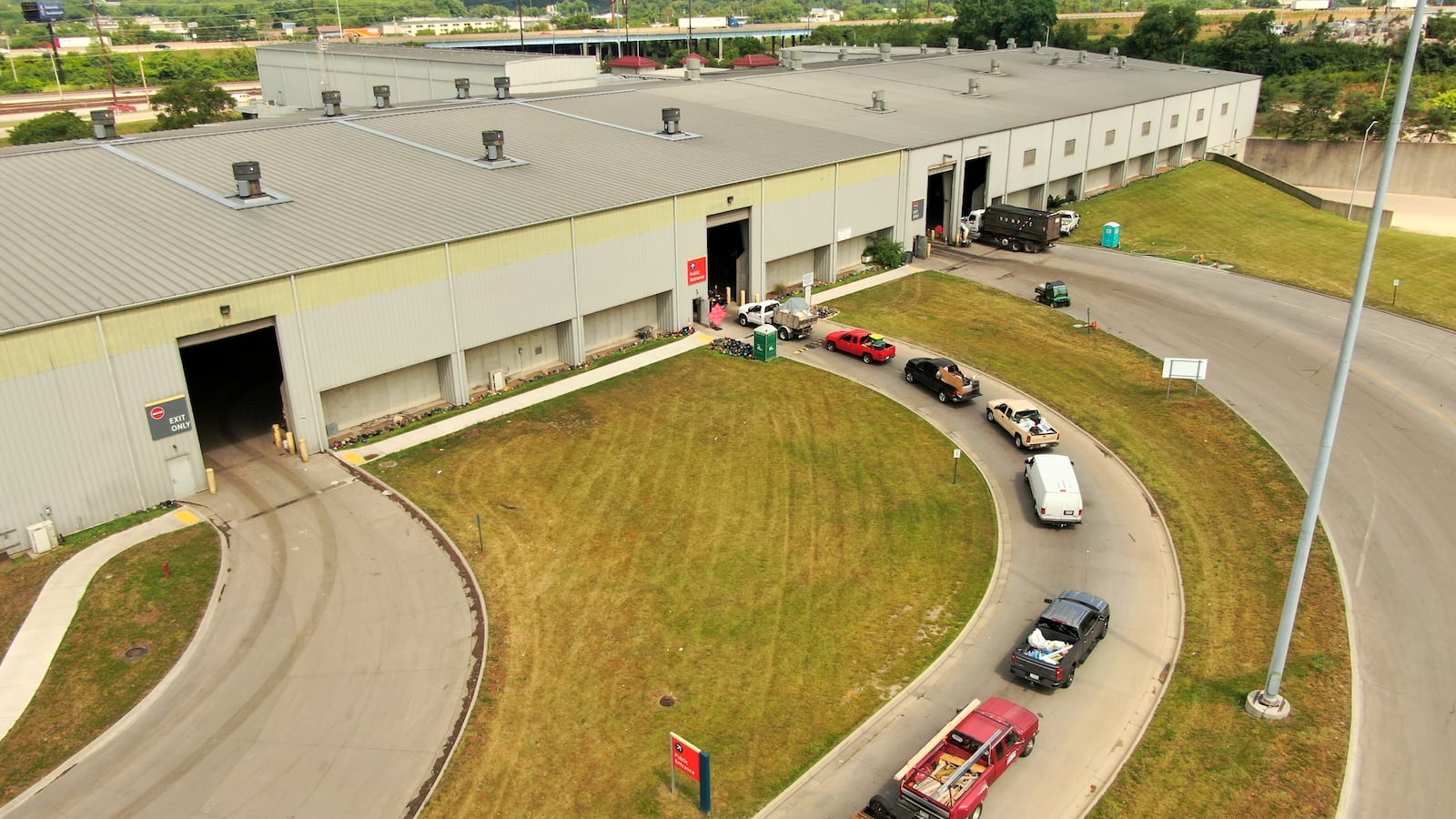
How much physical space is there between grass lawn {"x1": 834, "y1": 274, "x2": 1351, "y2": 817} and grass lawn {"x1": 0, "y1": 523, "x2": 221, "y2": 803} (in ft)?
73.2

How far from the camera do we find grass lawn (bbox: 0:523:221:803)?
21487 millimetres

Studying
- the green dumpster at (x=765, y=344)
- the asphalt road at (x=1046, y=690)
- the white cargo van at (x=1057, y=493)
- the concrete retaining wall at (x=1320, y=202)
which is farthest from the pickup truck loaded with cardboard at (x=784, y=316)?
the concrete retaining wall at (x=1320, y=202)

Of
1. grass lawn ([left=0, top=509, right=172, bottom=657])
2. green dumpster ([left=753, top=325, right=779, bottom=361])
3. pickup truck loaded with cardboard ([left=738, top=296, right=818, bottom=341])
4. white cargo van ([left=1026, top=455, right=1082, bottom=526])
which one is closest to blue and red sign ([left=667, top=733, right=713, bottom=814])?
white cargo van ([left=1026, top=455, right=1082, bottom=526])

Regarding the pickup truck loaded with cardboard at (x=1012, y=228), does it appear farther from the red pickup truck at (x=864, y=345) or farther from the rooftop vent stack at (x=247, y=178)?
the rooftop vent stack at (x=247, y=178)

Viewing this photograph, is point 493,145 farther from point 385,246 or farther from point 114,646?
point 114,646

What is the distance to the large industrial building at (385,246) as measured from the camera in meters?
29.3

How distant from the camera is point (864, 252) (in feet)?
188

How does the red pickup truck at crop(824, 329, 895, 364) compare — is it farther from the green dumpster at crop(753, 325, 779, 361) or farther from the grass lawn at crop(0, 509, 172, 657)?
the grass lawn at crop(0, 509, 172, 657)

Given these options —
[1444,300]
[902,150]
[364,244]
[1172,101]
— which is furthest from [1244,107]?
[364,244]

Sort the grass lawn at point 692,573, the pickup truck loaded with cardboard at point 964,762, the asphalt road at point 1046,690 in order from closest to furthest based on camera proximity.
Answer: the pickup truck loaded with cardboard at point 964,762, the asphalt road at point 1046,690, the grass lawn at point 692,573

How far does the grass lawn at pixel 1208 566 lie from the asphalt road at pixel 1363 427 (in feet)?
2.19

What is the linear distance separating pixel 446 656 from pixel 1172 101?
80.3 metres

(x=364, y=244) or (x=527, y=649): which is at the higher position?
(x=364, y=244)

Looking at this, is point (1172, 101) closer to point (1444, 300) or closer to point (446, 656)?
point (1444, 300)
